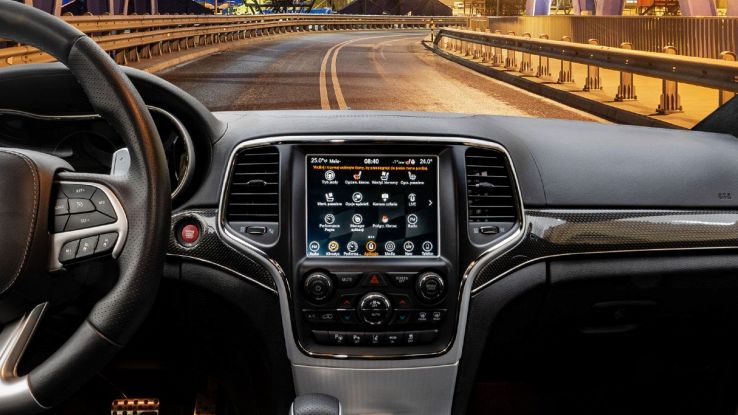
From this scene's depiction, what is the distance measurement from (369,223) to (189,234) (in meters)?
0.57

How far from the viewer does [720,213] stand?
361cm

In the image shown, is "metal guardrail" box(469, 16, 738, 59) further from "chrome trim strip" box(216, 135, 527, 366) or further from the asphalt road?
"chrome trim strip" box(216, 135, 527, 366)

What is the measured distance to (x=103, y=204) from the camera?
241cm

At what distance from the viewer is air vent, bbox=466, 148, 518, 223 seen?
335 cm

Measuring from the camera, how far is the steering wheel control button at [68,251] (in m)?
2.34

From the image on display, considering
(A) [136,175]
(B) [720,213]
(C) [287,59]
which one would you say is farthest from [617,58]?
(C) [287,59]

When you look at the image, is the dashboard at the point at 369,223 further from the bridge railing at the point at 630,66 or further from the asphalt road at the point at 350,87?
the asphalt road at the point at 350,87

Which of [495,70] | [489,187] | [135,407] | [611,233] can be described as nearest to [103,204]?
[489,187]

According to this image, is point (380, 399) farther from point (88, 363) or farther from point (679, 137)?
point (679, 137)

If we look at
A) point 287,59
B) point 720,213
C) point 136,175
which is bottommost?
point 287,59

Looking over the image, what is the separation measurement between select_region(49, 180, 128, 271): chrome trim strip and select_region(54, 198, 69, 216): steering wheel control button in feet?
0.17

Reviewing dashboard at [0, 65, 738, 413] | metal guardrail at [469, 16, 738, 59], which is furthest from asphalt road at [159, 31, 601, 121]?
dashboard at [0, 65, 738, 413]

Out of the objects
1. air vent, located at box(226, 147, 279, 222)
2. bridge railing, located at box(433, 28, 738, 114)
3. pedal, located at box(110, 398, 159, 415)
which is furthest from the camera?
bridge railing, located at box(433, 28, 738, 114)

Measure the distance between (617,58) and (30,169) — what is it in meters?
12.6
